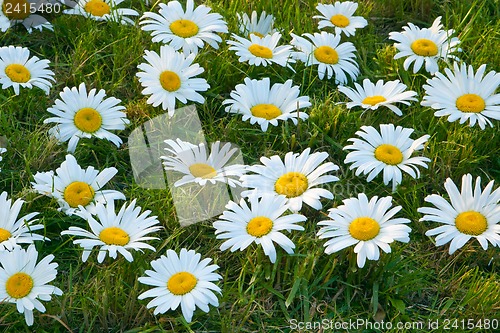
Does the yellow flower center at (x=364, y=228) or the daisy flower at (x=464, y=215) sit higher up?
the daisy flower at (x=464, y=215)

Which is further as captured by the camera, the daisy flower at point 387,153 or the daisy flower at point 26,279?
the daisy flower at point 387,153

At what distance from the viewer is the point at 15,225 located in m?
2.69

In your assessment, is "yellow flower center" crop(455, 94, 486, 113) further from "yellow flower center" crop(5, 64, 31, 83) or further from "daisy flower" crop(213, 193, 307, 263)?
"yellow flower center" crop(5, 64, 31, 83)

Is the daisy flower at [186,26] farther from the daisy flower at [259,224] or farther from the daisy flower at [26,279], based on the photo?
the daisy flower at [26,279]

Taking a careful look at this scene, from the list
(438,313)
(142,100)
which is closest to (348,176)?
(438,313)

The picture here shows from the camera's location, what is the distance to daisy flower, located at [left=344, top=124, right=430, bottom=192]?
2.88 m

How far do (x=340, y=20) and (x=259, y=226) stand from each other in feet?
4.28

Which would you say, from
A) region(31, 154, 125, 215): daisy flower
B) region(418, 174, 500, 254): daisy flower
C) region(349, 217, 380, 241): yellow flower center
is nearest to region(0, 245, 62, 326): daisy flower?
region(31, 154, 125, 215): daisy flower

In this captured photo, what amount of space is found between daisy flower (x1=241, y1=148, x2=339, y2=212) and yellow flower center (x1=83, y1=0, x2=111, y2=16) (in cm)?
110

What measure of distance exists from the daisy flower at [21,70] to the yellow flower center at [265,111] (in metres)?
0.79

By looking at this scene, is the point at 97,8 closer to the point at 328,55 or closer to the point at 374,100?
the point at 328,55

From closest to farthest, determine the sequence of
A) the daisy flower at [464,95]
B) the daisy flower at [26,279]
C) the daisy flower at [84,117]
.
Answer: the daisy flower at [26,279]
the daisy flower at [84,117]
the daisy flower at [464,95]

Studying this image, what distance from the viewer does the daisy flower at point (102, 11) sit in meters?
3.51

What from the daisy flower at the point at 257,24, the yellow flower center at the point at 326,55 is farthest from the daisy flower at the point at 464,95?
the daisy flower at the point at 257,24
